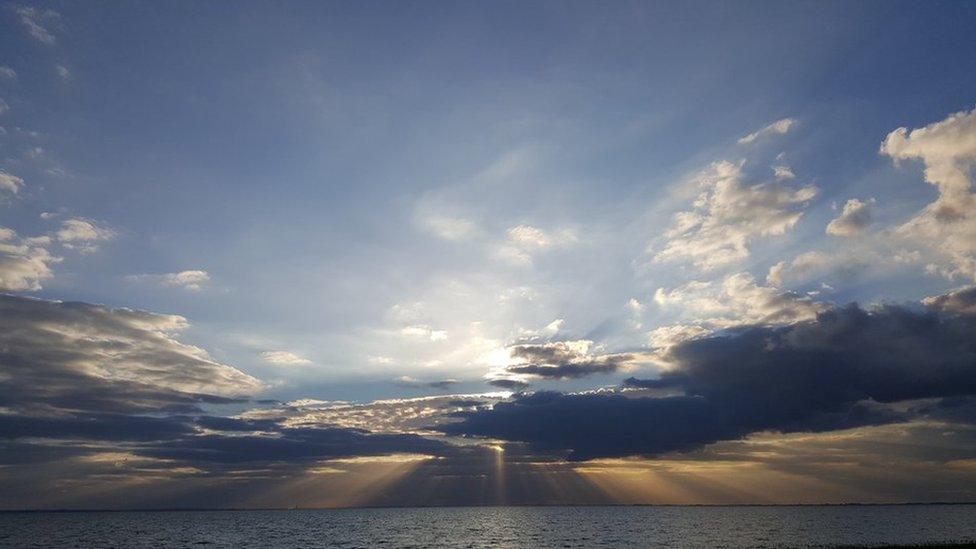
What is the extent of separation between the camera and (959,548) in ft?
325

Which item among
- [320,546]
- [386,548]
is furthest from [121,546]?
[386,548]

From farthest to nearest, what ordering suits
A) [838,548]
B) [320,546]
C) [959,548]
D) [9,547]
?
[9,547]
[320,546]
[838,548]
[959,548]

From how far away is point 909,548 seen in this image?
3986 inches

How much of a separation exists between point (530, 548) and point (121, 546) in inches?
4998

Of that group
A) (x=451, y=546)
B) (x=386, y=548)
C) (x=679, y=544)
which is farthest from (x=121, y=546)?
(x=679, y=544)

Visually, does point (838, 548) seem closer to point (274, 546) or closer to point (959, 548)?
point (959, 548)

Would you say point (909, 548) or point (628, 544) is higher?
point (909, 548)

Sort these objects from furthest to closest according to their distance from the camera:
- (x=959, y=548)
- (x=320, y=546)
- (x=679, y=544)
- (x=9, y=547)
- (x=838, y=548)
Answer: (x=9, y=547), (x=320, y=546), (x=679, y=544), (x=838, y=548), (x=959, y=548)

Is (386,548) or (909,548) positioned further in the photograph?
(386,548)

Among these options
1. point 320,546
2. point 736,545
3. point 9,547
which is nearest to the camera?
point 736,545

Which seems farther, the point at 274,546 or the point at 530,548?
the point at 274,546

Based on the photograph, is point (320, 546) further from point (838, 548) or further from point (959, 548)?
point (959, 548)

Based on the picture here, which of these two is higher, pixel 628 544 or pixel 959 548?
pixel 959 548

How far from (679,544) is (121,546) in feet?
541
